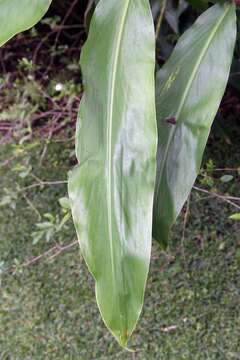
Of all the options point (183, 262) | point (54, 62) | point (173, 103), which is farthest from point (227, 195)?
point (54, 62)

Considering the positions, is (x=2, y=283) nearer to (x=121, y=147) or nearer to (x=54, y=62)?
(x=121, y=147)

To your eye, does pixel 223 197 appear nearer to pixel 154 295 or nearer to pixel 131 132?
pixel 154 295

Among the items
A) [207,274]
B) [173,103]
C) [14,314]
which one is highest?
[173,103]

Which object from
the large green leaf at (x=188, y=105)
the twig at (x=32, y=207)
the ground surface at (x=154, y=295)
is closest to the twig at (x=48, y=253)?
the ground surface at (x=154, y=295)

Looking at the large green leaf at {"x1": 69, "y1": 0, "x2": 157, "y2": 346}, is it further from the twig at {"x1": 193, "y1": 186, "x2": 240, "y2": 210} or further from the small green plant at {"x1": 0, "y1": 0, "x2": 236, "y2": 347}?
the twig at {"x1": 193, "y1": 186, "x2": 240, "y2": 210}

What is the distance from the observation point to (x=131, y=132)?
83 cm

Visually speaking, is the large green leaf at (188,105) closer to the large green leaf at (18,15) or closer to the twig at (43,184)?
the large green leaf at (18,15)

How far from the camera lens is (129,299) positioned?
2.59 feet

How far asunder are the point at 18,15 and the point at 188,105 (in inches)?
14.2

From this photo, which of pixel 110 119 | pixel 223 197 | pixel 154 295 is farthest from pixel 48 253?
pixel 110 119

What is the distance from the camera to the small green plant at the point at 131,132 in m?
0.79

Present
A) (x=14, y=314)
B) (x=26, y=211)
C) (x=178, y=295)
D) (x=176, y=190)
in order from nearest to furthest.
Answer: (x=176, y=190) < (x=178, y=295) < (x=14, y=314) < (x=26, y=211)

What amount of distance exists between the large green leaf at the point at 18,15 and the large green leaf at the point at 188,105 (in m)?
0.27

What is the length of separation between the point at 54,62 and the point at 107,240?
1.47 m
